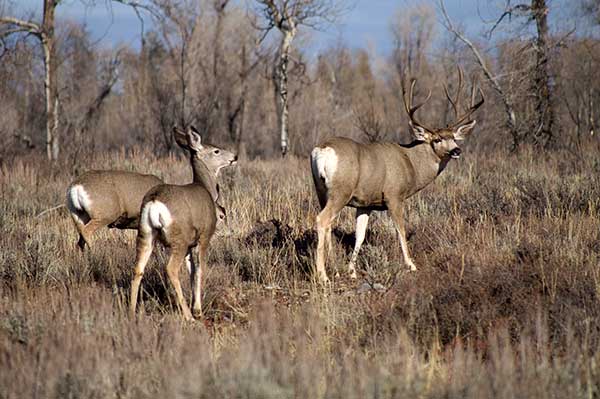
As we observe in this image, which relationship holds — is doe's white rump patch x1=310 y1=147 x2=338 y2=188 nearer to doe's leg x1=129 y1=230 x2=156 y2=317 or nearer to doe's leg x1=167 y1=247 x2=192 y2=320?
doe's leg x1=167 y1=247 x2=192 y2=320

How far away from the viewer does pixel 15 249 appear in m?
8.19

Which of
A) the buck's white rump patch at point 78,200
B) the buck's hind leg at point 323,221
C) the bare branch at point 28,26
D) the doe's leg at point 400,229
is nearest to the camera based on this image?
the buck's hind leg at point 323,221

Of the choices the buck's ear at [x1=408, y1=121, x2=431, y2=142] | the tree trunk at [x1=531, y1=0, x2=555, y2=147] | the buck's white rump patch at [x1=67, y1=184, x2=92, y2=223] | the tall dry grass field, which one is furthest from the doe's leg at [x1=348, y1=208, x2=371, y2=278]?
the tree trunk at [x1=531, y1=0, x2=555, y2=147]

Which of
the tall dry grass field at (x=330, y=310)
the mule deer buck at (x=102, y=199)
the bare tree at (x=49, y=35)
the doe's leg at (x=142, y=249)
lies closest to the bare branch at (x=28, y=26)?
the bare tree at (x=49, y=35)

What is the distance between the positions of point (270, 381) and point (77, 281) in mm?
4127

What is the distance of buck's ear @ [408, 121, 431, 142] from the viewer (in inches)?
356

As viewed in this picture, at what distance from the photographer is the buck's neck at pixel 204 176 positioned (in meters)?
7.29

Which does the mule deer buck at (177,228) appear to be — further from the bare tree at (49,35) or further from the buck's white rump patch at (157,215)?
the bare tree at (49,35)

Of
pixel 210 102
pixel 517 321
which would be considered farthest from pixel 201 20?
pixel 517 321

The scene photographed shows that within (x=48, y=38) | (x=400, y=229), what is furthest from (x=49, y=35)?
(x=400, y=229)

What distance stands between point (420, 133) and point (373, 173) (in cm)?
131

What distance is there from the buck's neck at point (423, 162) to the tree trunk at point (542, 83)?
11027 mm

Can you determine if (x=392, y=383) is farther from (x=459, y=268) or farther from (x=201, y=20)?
(x=201, y=20)

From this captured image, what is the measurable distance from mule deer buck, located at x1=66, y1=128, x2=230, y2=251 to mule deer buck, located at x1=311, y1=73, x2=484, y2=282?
2.26 m
